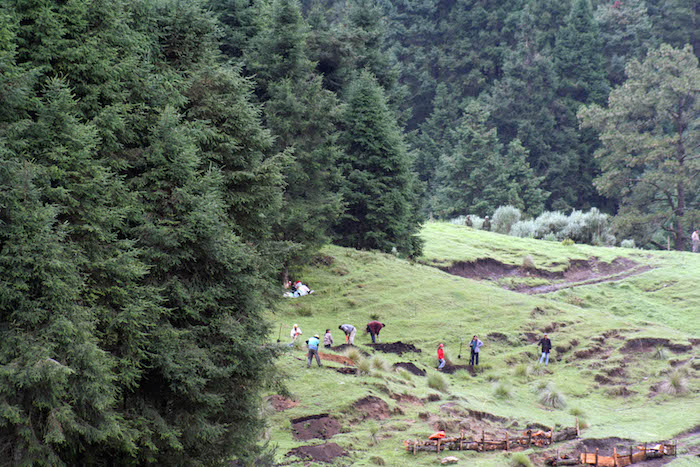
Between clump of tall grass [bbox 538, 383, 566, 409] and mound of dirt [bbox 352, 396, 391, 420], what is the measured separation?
→ 20.6 ft

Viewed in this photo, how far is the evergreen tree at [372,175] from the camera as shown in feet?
119

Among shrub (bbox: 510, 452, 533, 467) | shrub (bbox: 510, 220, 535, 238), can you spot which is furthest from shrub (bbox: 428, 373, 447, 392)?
shrub (bbox: 510, 220, 535, 238)

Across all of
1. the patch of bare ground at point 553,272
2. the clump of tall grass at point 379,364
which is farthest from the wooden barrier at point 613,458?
the patch of bare ground at point 553,272

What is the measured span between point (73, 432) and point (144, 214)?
14.6ft

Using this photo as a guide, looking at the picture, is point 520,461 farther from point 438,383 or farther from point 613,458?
point 438,383

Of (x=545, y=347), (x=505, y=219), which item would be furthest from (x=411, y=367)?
(x=505, y=219)

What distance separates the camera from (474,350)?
26.0 metres

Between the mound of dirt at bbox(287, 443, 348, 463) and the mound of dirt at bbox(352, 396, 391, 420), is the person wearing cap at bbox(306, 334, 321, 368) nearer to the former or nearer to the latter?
the mound of dirt at bbox(352, 396, 391, 420)

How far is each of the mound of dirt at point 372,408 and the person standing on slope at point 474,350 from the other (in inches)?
281

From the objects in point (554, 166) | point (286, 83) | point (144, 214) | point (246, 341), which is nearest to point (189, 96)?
point (144, 214)

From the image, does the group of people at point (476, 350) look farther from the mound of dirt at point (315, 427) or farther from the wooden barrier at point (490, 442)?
the mound of dirt at point (315, 427)

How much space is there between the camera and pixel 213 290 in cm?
1498

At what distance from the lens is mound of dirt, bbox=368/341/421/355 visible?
25.6 meters

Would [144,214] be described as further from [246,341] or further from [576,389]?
[576,389]
